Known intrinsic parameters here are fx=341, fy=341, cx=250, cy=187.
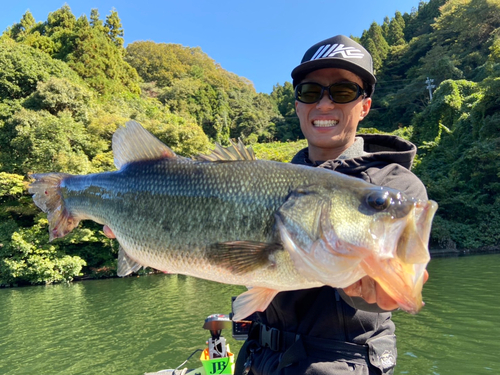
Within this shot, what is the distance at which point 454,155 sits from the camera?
97.6 ft

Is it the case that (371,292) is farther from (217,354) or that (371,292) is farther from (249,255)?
(217,354)

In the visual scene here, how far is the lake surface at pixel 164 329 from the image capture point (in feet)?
25.5

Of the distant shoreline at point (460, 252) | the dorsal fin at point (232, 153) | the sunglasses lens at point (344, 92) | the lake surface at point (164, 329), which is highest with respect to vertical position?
the sunglasses lens at point (344, 92)

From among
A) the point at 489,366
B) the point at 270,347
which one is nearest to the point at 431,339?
the point at 489,366

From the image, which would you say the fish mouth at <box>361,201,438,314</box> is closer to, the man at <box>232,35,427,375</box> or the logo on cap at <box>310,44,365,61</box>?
the man at <box>232,35,427,375</box>

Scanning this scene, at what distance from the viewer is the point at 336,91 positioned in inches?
86.9

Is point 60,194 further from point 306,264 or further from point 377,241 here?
point 377,241

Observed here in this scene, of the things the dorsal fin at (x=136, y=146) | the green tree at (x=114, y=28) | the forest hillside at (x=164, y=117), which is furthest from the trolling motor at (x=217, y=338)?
the green tree at (x=114, y=28)

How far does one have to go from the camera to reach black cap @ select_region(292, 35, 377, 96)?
211 centimetres

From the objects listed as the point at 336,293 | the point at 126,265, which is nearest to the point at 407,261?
the point at 336,293

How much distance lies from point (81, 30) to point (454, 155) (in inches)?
1759

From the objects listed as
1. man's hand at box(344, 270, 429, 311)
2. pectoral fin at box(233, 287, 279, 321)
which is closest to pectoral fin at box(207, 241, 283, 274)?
pectoral fin at box(233, 287, 279, 321)

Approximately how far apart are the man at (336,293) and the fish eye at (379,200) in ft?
1.10

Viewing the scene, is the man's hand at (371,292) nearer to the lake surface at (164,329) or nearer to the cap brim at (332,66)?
the cap brim at (332,66)
